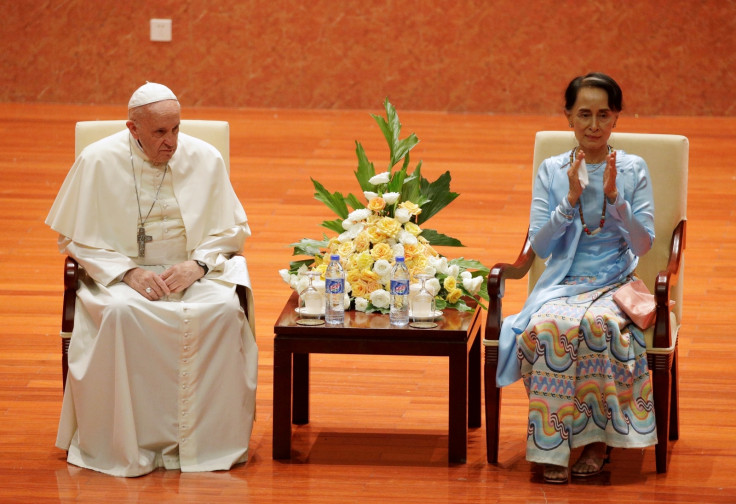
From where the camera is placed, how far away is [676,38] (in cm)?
1031

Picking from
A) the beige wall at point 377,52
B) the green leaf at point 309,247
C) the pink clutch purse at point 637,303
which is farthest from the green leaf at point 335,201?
the beige wall at point 377,52

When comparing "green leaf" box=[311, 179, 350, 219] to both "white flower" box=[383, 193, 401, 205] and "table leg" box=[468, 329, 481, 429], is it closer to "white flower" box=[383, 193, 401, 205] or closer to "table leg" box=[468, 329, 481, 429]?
"white flower" box=[383, 193, 401, 205]

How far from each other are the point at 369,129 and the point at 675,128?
2.38 metres

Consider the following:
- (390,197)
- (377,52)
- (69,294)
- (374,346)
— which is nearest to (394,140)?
(390,197)

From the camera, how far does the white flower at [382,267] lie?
4031 mm

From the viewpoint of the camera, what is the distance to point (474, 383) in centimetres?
427

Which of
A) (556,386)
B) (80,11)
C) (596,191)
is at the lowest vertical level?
(556,386)

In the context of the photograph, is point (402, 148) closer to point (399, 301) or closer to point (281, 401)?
point (399, 301)

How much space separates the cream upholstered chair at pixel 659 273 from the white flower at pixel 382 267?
336mm

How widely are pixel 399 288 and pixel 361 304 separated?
194mm

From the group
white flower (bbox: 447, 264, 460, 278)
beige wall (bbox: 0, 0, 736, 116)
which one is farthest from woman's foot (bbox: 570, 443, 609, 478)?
beige wall (bbox: 0, 0, 736, 116)

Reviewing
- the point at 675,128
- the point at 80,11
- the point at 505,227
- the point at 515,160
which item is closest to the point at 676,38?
the point at 675,128

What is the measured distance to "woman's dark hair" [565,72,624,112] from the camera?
12.9 ft

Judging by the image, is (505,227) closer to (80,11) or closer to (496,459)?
(496,459)
